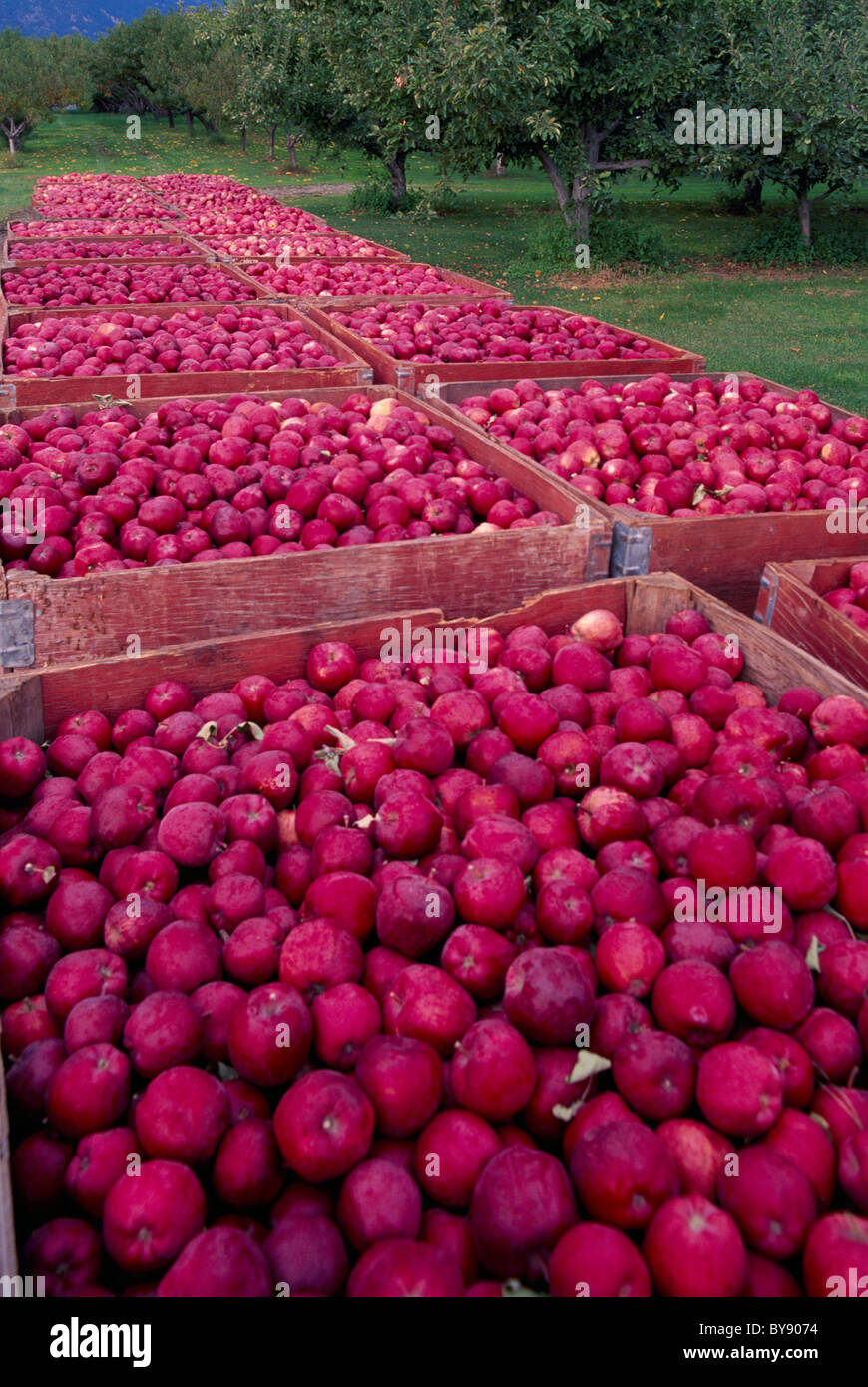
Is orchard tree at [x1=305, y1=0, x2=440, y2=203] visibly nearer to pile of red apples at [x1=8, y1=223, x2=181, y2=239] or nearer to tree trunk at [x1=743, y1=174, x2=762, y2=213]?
pile of red apples at [x1=8, y1=223, x2=181, y2=239]

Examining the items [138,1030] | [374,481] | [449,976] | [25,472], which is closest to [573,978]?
[449,976]

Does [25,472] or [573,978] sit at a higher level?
[25,472]

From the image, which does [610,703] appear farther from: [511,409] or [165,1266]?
[511,409]

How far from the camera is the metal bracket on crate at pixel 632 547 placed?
3.93 metres

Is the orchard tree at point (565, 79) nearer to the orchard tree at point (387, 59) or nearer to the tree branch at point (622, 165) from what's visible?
the tree branch at point (622, 165)

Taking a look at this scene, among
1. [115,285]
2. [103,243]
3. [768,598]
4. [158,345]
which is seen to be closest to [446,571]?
[768,598]

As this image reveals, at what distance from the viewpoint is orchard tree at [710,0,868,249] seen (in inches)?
626

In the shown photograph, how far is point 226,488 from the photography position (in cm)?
418

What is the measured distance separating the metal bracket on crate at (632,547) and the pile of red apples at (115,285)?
5.85m

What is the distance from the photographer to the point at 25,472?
4.20m

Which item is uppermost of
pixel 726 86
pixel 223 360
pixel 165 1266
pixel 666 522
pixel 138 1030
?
pixel 726 86

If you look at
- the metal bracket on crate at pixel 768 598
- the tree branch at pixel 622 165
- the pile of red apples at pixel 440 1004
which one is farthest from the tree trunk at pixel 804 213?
the pile of red apples at pixel 440 1004
